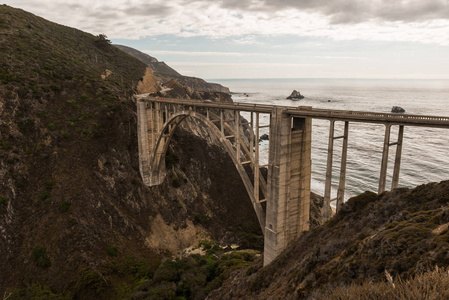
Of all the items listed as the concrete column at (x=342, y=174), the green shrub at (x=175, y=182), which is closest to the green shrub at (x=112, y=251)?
the green shrub at (x=175, y=182)

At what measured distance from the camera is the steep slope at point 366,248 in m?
10.2

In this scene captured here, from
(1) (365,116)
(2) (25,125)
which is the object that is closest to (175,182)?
(2) (25,125)

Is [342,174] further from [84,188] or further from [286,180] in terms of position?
[84,188]

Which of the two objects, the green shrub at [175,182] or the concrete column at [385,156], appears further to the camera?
the green shrub at [175,182]

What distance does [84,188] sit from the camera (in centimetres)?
3338

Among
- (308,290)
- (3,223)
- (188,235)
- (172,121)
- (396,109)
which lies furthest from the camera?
(396,109)

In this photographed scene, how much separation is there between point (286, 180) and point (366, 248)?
30.9 ft

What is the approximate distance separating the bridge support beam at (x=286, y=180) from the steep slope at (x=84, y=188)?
15926 mm

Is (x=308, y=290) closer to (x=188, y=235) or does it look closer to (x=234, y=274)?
(x=234, y=274)

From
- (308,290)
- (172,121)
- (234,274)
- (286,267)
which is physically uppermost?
(172,121)

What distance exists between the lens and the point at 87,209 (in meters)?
32.1

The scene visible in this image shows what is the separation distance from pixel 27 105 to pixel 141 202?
65.2 feet

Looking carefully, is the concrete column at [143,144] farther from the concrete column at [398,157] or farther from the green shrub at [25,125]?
the concrete column at [398,157]

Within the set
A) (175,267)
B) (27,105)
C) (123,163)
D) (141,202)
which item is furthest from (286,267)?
(27,105)
